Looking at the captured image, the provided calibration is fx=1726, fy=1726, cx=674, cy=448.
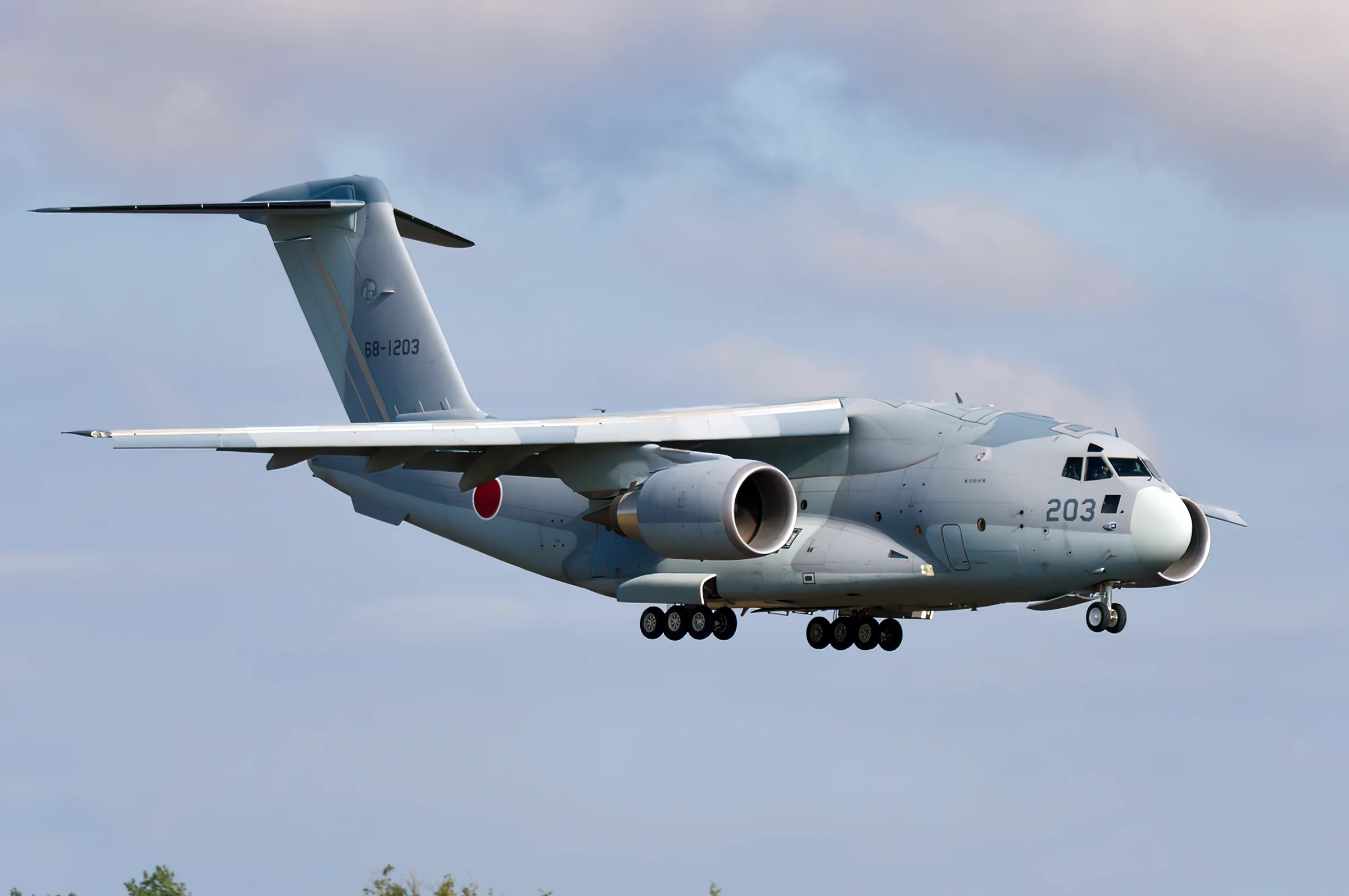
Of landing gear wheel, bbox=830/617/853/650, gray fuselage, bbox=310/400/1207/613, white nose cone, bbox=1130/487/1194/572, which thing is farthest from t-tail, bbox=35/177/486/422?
white nose cone, bbox=1130/487/1194/572

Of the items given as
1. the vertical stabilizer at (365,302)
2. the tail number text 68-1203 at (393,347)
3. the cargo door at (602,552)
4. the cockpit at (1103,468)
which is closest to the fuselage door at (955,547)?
the cockpit at (1103,468)

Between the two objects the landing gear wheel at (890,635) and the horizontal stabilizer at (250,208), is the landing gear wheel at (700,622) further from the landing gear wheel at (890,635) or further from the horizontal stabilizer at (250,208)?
the horizontal stabilizer at (250,208)

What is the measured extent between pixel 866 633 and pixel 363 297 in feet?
26.5

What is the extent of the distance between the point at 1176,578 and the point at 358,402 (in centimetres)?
1088

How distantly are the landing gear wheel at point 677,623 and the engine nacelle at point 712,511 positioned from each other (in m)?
1.44

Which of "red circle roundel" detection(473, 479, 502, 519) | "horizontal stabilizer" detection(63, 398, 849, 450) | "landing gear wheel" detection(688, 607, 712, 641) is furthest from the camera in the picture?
"red circle roundel" detection(473, 479, 502, 519)

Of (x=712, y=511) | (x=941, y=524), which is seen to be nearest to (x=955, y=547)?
(x=941, y=524)

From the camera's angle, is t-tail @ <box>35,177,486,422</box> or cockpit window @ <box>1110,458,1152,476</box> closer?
cockpit window @ <box>1110,458,1152,476</box>

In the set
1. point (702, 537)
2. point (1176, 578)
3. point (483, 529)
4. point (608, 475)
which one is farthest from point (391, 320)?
point (1176, 578)

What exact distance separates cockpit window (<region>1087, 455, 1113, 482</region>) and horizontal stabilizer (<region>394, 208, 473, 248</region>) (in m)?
10.4

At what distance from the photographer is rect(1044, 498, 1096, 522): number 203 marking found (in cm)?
1694

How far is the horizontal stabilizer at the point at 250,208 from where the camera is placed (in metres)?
21.0

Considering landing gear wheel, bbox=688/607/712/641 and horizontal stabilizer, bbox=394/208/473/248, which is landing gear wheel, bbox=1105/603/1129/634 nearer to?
landing gear wheel, bbox=688/607/712/641

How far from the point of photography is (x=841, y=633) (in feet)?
65.2
